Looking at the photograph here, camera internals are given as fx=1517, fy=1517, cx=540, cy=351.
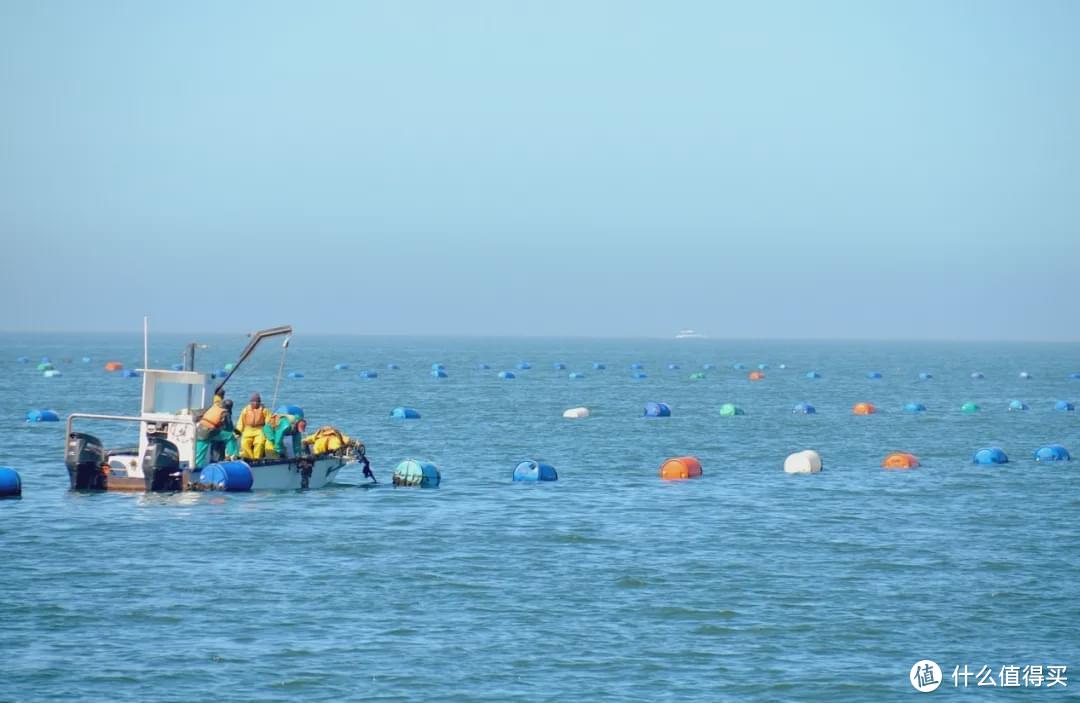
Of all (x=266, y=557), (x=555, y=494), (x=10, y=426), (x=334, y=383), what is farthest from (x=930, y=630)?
(x=334, y=383)

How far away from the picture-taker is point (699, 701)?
2356 centimetres

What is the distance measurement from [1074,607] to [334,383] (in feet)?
338

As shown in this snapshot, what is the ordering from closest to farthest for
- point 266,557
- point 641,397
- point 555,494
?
point 266,557 < point 555,494 < point 641,397

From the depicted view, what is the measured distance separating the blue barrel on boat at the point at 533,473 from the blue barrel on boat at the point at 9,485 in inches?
634

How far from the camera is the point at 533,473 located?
169ft

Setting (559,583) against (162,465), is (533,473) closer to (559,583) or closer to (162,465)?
(162,465)

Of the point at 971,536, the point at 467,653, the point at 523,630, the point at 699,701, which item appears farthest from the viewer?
the point at 971,536

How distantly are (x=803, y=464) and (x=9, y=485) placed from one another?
2759cm

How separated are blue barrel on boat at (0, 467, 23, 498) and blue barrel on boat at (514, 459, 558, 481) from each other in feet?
52.8

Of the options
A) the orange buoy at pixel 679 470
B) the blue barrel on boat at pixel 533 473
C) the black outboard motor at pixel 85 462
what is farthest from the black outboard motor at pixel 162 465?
the orange buoy at pixel 679 470

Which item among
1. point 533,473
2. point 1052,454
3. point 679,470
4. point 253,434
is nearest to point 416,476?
point 533,473

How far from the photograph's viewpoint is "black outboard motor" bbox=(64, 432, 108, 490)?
4419 centimetres

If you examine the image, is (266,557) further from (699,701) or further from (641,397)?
(641,397)

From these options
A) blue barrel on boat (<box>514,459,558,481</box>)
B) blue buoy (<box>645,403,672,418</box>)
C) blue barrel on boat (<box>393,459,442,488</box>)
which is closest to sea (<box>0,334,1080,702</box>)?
blue barrel on boat (<box>514,459,558,481</box>)
